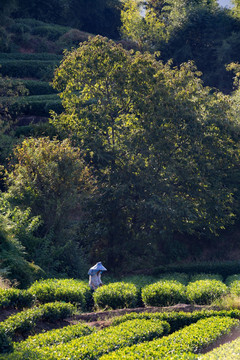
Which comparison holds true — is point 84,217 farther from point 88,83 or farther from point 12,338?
point 12,338

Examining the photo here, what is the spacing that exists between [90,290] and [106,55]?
11.5m

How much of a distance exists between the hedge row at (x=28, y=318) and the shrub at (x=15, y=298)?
1.44 ft

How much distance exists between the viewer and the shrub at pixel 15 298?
11.0 m

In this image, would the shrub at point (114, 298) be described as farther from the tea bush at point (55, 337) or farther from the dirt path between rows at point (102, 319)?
the tea bush at point (55, 337)

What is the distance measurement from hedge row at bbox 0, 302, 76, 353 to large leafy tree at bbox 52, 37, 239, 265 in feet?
29.1

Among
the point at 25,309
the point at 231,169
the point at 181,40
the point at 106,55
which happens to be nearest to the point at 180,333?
the point at 25,309

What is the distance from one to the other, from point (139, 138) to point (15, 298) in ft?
38.1

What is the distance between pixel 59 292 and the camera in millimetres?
13352

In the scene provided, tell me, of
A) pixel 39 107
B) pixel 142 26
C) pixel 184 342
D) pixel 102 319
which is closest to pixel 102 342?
pixel 184 342

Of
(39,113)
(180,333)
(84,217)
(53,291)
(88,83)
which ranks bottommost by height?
(180,333)

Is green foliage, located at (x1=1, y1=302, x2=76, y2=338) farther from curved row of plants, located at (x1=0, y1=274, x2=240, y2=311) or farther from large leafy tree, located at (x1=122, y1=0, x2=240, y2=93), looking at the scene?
large leafy tree, located at (x1=122, y1=0, x2=240, y2=93)

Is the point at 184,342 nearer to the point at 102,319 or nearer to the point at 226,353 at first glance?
the point at 226,353

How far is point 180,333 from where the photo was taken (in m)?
10.8

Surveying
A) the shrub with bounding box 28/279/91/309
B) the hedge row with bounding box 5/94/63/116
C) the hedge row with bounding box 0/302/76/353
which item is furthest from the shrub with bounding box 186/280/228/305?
the hedge row with bounding box 5/94/63/116
